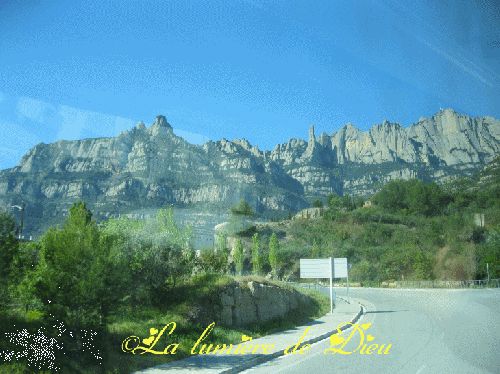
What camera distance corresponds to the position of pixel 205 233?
8562 cm

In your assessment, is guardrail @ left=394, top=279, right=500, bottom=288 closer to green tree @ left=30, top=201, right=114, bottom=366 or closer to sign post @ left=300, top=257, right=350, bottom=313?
sign post @ left=300, top=257, right=350, bottom=313

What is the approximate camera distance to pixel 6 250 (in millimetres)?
8969

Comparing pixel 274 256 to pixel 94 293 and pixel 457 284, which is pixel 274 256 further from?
pixel 94 293

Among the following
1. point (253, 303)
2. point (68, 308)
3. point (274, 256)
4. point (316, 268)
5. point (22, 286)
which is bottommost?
point (274, 256)

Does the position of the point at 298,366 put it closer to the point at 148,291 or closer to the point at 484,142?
the point at 148,291

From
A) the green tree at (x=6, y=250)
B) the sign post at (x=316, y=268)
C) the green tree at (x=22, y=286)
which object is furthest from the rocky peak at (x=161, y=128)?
the green tree at (x=6, y=250)

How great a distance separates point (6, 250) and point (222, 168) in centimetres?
12983

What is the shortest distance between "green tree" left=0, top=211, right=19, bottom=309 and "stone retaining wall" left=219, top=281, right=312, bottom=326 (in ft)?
21.1

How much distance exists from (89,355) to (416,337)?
10055mm

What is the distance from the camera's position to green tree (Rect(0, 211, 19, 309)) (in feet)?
29.2

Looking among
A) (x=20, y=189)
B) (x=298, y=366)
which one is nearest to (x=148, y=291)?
(x=298, y=366)

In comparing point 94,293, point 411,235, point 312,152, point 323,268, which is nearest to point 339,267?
point 323,268

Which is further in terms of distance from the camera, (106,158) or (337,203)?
(106,158)

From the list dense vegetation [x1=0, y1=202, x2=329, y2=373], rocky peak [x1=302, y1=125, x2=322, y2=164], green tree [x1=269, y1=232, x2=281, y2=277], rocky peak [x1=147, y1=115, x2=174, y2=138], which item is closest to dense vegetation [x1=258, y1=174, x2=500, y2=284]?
green tree [x1=269, y1=232, x2=281, y2=277]
